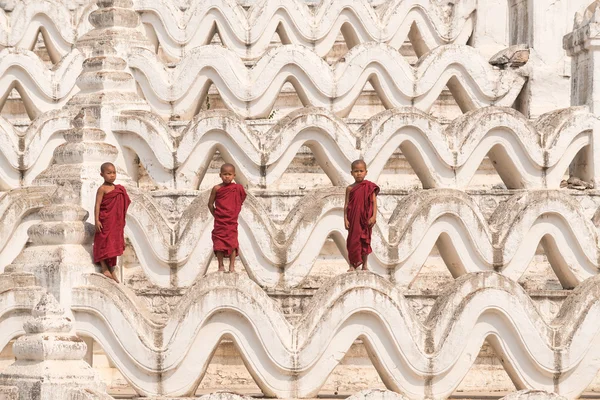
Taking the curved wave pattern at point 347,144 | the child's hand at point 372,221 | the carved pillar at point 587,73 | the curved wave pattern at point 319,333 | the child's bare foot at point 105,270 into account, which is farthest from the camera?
the carved pillar at point 587,73

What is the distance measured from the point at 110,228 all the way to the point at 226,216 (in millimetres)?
903

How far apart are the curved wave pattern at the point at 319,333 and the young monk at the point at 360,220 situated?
1.01 ft

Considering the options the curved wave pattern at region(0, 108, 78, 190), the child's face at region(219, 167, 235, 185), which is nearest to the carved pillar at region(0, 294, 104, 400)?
the child's face at region(219, 167, 235, 185)

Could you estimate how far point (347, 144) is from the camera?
49.1ft

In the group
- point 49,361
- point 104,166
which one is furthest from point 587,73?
point 49,361

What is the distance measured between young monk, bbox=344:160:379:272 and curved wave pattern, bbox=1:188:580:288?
3.18 feet

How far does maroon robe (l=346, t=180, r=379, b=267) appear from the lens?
42.7 ft

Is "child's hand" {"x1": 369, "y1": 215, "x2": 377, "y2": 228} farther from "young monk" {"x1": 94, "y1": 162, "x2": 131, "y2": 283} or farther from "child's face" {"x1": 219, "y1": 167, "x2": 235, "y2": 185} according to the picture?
"young monk" {"x1": 94, "y1": 162, "x2": 131, "y2": 283}

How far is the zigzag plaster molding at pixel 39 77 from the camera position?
16.9m

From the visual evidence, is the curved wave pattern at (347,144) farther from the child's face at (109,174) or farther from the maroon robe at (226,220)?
the maroon robe at (226,220)

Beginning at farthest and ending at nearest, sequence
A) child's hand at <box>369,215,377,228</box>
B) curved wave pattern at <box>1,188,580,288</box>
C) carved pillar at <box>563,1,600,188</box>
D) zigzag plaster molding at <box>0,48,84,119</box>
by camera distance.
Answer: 1. zigzag plaster molding at <box>0,48,84,119</box>
2. carved pillar at <box>563,1,600,188</box>
3. curved wave pattern at <box>1,188,580,288</box>
4. child's hand at <box>369,215,377,228</box>

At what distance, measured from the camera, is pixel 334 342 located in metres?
12.8

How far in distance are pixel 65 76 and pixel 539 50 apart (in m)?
4.72

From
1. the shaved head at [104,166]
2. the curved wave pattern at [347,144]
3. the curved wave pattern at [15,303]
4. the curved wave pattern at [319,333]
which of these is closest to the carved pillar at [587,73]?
the curved wave pattern at [347,144]
